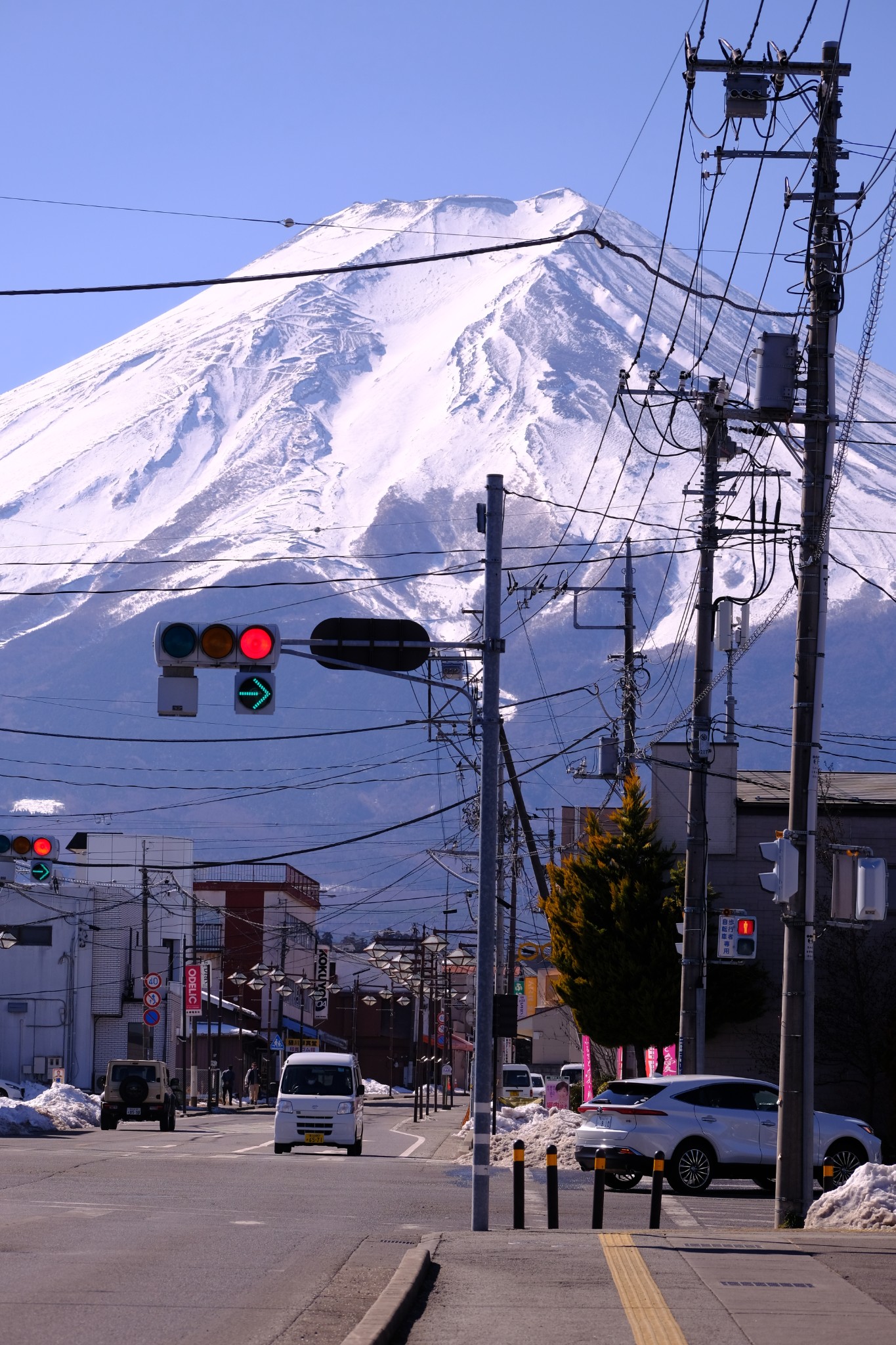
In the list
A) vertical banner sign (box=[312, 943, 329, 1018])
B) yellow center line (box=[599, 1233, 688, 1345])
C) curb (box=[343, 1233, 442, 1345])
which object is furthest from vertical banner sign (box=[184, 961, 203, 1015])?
curb (box=[343, 1233, 442, 1345])

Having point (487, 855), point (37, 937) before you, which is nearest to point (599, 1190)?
point (487, 855)

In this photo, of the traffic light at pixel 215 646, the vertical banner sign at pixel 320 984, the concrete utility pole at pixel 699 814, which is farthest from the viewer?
the vertical banner sign at pixel 320 984

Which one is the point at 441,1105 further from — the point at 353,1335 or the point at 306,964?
the point at 353,1335

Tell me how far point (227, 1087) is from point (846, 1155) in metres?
57.0

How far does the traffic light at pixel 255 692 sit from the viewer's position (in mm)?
18328

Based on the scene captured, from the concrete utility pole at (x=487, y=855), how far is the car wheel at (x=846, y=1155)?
7.72 metres

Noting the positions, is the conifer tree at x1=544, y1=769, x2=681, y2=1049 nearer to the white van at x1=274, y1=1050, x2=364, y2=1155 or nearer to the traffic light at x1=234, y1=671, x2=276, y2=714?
the white van at x1=274, y1=1050, x2=364, y2=1155

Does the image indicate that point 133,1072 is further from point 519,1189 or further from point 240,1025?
point 240,1025

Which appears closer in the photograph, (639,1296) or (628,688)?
(639,1296)

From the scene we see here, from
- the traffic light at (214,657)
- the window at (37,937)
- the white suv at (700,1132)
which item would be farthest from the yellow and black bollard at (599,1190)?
the window at (37,937)

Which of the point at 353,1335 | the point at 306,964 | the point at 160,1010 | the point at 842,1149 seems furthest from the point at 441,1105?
the point at 353,1335

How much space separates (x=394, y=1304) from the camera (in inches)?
478

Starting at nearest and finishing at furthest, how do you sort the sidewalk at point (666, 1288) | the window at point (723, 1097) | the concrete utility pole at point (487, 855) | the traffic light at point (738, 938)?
the sidewalk at point (666, 1288) → the concrete utility pole at point (487, 855) → the window at point (723, 1097) → the traffic light at point (738, 938)

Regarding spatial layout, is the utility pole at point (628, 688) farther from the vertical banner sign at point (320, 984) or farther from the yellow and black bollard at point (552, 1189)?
the vertical banner sign at point (320, 984)
